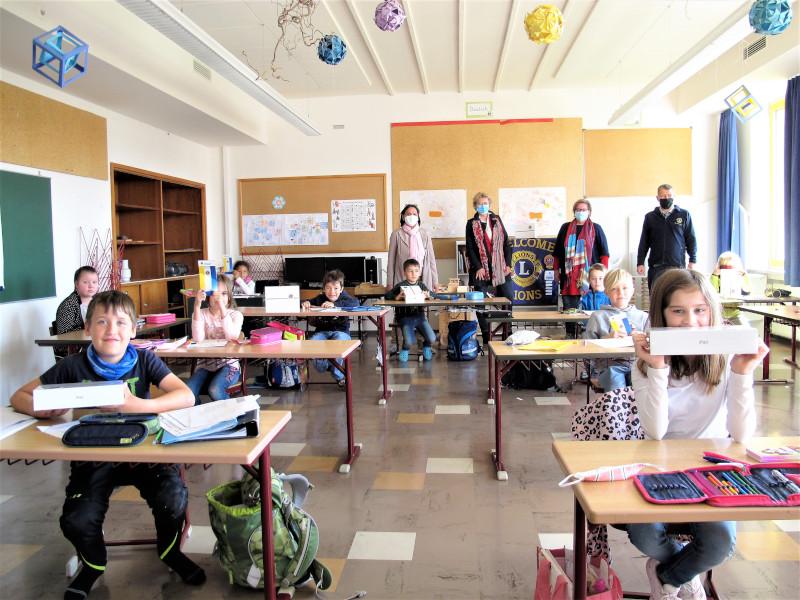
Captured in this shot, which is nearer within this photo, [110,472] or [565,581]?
[565,581]

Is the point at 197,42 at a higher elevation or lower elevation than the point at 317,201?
higher

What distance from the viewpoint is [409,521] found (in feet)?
8.97

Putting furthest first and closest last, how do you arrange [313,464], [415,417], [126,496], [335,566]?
[415,417] → [313,464] → [126,496] → [335,566]

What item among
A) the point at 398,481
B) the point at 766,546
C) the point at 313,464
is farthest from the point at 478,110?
the point at 766,546

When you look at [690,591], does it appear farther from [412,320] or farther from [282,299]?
[412,320]

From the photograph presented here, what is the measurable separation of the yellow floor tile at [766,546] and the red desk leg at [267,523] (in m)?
1.83

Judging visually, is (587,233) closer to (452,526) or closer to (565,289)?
(565,289)

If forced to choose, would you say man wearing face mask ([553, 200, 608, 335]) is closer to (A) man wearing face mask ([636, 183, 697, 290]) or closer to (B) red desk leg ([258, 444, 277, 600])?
(A) man wearing face mask ([636, 183, 697, 290])

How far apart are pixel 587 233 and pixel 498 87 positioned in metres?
2.98

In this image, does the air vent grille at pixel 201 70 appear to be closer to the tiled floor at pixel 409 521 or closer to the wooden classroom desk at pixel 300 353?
the wooden classroom desk at pixel 300 353

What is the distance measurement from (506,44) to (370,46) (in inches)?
60.6

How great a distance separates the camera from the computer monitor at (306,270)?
8719 mm

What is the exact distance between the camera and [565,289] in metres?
7.07

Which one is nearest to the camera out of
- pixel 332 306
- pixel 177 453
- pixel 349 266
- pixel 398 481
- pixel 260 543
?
pixel 177 453
